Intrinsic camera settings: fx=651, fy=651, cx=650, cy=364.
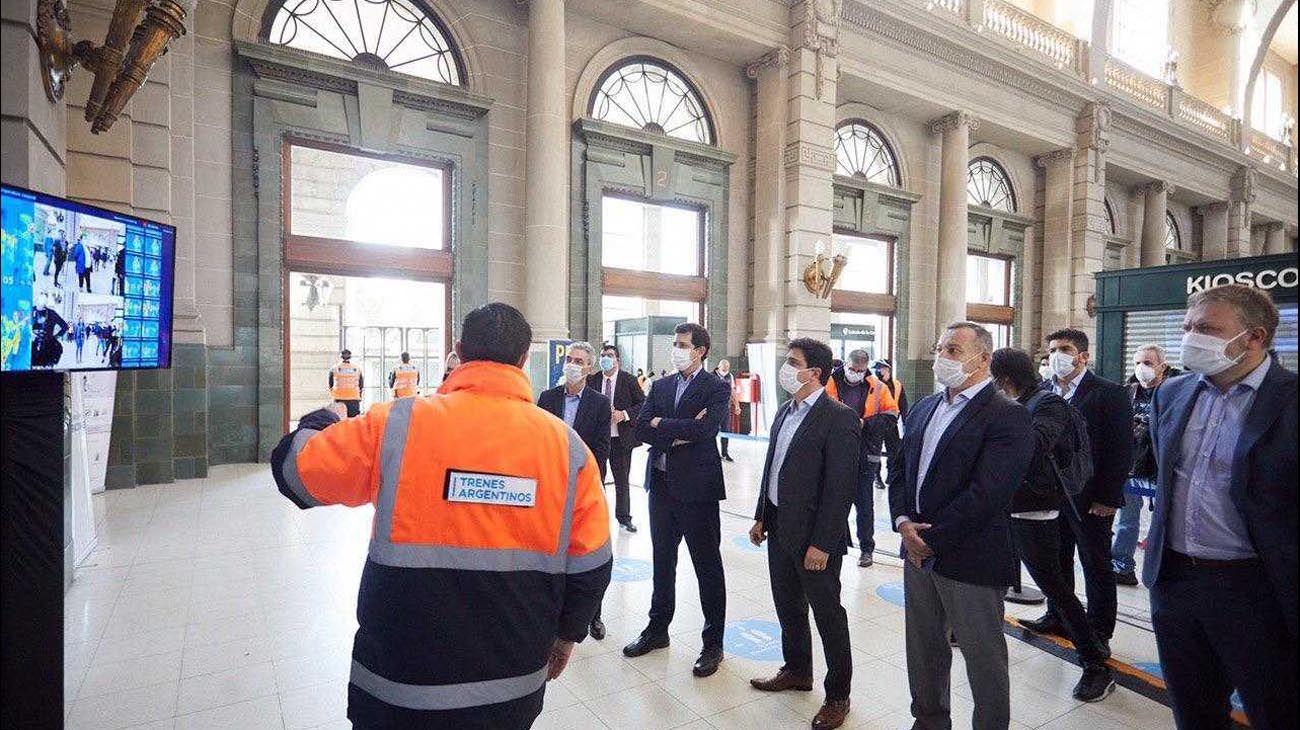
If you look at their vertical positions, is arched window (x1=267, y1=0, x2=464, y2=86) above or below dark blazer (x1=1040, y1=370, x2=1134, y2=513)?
above

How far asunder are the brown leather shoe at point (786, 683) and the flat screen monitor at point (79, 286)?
2996 mm

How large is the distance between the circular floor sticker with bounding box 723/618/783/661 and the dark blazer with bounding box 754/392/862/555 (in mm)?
954

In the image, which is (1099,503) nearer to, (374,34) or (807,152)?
(807,152)

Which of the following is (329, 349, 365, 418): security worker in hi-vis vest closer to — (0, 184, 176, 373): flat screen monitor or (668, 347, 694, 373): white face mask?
(668, 347, 694, 373): white face mask

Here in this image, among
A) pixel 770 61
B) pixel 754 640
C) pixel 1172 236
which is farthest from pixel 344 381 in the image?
pixel 1172 236

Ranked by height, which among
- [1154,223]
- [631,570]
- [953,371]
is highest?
[1154,223]

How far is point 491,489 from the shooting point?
159 centimetres

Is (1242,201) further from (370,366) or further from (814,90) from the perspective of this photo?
(370,366)

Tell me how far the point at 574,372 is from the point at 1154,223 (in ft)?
74.0

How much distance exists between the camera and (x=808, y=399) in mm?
3059

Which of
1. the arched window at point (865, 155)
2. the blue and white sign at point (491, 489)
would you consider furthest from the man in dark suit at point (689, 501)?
the arched window at point (865, 155)

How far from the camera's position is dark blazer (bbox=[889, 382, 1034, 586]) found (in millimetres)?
2396

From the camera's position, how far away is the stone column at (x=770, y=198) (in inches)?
486

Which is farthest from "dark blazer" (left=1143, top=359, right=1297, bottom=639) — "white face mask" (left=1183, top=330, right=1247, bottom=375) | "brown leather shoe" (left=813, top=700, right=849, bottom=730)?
"brown leather shoe" (left=813, top=700, right=849, bottom=730)
